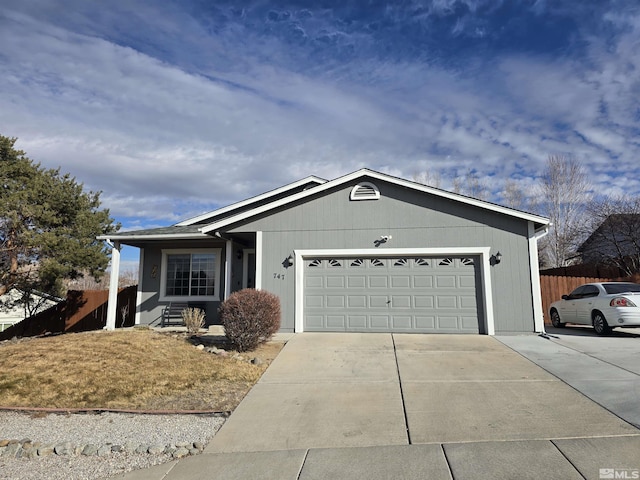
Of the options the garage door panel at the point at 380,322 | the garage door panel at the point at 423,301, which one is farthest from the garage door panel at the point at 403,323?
the garage door panel at the point at 423,301

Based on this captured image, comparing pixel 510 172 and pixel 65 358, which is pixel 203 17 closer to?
pixel 65 358

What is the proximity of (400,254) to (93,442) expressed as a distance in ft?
27.1

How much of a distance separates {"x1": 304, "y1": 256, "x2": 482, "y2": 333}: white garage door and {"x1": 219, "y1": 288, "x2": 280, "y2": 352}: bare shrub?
2.29 meters

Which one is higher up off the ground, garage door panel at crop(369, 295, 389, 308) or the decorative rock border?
garage door panel at crop(369, 295, 389, 308)

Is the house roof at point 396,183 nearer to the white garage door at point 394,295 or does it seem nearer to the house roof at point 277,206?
the house roof at point 277,206

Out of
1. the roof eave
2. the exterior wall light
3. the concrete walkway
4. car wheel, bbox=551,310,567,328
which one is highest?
the roof eave

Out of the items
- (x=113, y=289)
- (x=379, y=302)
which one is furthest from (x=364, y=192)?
(x=113, y=289)

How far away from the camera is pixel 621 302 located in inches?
377

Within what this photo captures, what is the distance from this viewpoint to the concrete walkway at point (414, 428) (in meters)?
3.64

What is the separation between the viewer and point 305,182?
14.2 m

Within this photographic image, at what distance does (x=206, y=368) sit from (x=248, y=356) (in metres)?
1.18

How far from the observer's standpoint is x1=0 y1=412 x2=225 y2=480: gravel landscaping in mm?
3906

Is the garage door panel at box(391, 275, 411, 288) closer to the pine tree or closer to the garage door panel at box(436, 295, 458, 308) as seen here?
the garage door panel at box(436, 295, 458, 308)

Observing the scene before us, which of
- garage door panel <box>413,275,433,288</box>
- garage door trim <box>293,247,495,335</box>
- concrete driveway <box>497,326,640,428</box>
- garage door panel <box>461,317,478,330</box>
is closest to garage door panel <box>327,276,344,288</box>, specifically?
garage door trim <box>293,247,495,335</box>
